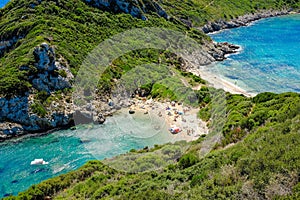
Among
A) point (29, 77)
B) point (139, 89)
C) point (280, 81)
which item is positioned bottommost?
point (280, 81)

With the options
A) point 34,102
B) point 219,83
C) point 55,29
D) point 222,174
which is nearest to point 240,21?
point 219,83

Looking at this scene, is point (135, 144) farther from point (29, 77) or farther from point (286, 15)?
point (286, 15)

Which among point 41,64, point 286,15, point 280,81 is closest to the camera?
point 41,64

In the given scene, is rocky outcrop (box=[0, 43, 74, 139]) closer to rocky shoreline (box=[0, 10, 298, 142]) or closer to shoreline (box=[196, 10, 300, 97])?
rocky shoreline (box=[0, 10, 298, 142])

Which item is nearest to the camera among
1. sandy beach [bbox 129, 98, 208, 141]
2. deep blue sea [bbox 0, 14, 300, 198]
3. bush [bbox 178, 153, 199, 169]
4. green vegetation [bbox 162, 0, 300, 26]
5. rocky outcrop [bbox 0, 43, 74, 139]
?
bush [bbox 178, 153, 199, 169]

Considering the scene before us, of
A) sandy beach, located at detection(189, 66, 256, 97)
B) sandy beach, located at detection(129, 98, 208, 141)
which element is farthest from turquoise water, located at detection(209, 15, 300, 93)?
sandy beach, located at detection(129, 98, 208, 141)

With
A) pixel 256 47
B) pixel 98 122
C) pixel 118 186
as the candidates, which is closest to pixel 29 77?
pixel 98 122

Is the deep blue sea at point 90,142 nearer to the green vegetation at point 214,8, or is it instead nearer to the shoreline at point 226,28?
the shoreline at point 226,28
